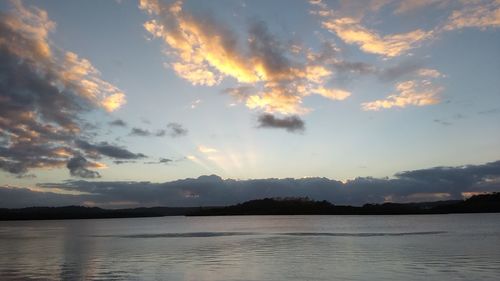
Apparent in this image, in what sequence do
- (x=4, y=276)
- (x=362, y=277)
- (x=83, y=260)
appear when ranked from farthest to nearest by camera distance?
(x=83, y=260) < (x=4, y=276) < (x=362, y=277)

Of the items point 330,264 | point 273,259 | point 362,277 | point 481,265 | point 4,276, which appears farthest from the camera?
point 273,259

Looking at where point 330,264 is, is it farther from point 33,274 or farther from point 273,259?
point 33,274

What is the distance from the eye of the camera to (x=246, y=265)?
151 ft

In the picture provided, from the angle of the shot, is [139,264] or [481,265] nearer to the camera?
[481,265]

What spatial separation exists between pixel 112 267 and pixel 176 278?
11.5m

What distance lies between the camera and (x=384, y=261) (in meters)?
47.7

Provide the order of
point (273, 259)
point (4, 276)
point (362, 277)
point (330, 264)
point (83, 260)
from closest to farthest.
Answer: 1. point (362, 277)
2. point (4, 276)
3. point (330, 264)
4. point (273, 259)
5. point (83, 260)

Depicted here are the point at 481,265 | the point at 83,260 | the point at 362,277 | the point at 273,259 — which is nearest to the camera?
the point at 362,277

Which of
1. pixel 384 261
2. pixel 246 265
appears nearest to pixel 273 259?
pixel 246 265

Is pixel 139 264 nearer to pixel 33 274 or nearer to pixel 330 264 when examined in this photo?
pixel 33 274

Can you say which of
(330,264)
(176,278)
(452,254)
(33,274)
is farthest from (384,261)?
(33,274)

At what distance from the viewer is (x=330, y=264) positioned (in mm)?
45875

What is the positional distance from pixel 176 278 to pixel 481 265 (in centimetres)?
2811

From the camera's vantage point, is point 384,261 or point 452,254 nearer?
point 384,261
